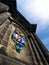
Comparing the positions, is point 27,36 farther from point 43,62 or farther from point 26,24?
point 43,62

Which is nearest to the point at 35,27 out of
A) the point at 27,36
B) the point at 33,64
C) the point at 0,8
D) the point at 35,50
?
the point at 27,36

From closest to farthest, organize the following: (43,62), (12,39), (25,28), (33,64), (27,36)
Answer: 1. (33,64)
2. (43,62)
3. (12,39)
4. (27,36)
5. (25,28)

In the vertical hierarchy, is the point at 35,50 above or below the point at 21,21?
below

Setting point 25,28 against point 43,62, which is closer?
point 43,62

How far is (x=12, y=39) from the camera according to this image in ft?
45.8

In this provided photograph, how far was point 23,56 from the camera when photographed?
13.0 meters

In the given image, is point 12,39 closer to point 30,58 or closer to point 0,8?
point 30,58

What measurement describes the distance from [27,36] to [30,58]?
4.65 metres

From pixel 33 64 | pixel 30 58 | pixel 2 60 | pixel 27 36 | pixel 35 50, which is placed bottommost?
pixel 2 60

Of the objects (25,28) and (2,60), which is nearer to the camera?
(2,60)

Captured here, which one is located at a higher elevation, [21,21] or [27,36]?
[21,21]

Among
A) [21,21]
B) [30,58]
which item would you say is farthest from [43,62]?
[21,21]

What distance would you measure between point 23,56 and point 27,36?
4.54 metres

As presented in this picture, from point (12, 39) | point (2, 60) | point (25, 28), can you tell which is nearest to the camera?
point (2, 60)
